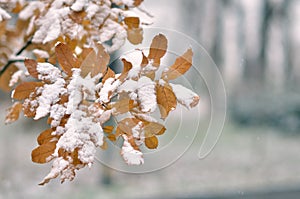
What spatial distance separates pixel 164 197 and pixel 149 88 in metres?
5.85

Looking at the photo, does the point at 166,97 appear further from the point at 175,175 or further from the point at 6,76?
the point at 175,175

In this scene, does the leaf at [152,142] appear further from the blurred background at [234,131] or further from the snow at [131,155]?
the blurred background at [234,131]

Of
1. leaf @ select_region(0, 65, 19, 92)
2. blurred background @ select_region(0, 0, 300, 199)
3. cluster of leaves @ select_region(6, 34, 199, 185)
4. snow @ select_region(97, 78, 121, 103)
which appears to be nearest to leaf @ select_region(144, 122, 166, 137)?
cluster of leaves @ select_region(6, 34, 199, 185)

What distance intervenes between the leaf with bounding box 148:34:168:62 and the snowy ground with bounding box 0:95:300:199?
5.72m

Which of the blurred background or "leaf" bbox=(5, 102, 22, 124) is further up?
"leaf" bbox=(5, 102, 22, 124)

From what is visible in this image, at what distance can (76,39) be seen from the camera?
1355mm

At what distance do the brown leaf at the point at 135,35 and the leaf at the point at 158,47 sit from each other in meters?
0.35

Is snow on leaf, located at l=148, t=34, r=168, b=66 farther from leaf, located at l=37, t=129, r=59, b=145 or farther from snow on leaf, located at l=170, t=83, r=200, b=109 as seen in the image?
leaf, located at l=37, t=129, r=59, b=145

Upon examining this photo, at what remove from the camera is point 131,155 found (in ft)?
3.36

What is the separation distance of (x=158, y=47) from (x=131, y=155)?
8.7 inches

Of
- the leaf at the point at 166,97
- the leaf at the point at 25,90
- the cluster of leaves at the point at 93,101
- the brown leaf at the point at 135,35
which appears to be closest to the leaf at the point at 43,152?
the cluster of leaves at the point at 93,101

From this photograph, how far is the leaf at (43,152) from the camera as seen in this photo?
1025mm

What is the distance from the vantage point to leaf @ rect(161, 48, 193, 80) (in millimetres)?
1049

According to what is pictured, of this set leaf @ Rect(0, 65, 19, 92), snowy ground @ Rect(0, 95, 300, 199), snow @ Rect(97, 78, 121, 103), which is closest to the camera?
snow @ Rect(97, 78, 121, 103)
